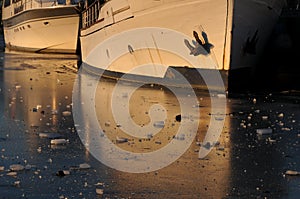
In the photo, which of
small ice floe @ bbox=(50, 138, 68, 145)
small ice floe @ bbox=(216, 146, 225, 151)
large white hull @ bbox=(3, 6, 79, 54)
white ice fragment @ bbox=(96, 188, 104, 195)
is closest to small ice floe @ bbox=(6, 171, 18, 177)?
white ice fragment @ bbox=(96, 188, 104, 195)

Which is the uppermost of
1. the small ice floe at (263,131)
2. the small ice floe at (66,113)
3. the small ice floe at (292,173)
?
the small ice floe at (66,113)

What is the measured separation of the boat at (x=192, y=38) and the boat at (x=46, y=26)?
1577 centimetres

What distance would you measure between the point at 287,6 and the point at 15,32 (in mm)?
26022

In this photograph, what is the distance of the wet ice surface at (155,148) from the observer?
6.41 meters

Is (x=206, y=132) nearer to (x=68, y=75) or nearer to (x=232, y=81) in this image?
(x=232, y=81)

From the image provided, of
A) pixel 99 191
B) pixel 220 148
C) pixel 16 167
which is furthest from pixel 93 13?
pixel 99 191

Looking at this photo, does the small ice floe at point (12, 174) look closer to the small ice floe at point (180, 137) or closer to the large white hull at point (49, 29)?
the small ice floe at point (180, 137)

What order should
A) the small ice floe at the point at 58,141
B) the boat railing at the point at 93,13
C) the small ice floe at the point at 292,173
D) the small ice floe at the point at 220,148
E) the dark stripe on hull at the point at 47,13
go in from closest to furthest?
the small ice floe at the point at 292,173
the small ice floe at the point at 220,148
the small ice floe at the point at 58,141
the boat railing at the point at 93,13
the dark stripe on hull at the point at 47,13

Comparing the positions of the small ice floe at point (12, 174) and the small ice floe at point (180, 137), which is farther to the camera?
the small ice floe at point (180, 137)

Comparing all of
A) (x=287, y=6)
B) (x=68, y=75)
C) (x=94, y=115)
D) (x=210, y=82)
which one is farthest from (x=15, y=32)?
(x=94, y=115)

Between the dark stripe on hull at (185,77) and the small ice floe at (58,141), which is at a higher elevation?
the dark stripe on hull at (185,77)

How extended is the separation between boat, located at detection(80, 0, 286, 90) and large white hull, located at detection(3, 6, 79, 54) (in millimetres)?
16043

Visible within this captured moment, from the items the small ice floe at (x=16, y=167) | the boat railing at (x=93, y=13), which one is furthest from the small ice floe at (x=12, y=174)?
the boat railing at (x=93, y=13)

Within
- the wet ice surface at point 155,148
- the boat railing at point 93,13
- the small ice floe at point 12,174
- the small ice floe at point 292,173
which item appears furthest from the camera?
the boat railing at point 93,13
